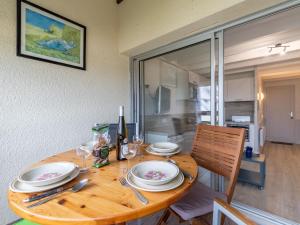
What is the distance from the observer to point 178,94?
7.18 feet

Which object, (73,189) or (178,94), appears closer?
(73,189)

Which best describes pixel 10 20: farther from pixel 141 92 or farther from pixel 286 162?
pixel 286 162

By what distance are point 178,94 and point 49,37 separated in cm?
159

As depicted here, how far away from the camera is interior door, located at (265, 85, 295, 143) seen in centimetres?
557

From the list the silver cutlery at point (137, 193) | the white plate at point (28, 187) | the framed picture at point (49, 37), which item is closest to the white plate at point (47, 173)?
the white plate at point (28, 187)

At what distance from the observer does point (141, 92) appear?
2.54 meters

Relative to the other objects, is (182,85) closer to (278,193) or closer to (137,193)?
(137,193)

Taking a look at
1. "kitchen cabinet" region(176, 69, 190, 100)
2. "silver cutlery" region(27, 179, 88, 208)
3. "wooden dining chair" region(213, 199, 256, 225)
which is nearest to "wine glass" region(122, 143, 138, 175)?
"silver cutlery" region(27, 179, 88, 208)

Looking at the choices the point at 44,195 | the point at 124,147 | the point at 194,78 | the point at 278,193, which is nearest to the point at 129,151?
the point at 124,147

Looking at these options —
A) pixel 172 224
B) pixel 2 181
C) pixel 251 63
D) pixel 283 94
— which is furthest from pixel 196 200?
pixel 283 94

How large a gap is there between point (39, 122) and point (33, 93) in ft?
0.94

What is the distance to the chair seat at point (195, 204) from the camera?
98 cm

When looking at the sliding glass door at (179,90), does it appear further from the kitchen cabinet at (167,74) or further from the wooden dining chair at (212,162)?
the wooden dining chair at (212,162)

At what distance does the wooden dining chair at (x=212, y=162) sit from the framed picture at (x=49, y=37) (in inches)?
62.6
